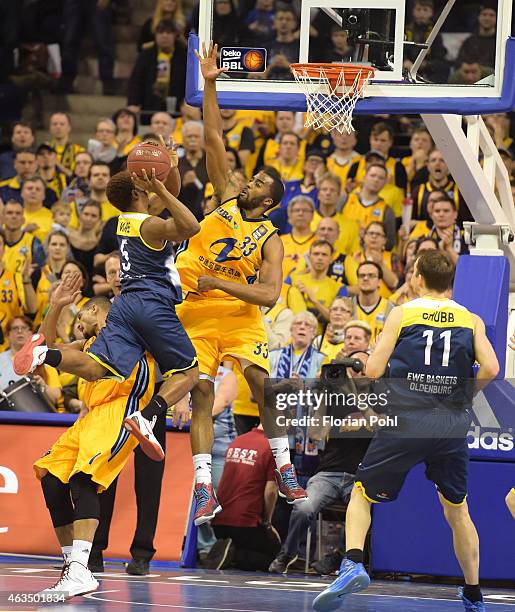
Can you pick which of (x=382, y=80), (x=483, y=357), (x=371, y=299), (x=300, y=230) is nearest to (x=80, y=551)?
(x=483, y=357)

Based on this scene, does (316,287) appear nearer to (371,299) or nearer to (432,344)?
(371,299)

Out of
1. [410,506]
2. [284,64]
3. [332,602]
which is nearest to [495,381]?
[410,506]

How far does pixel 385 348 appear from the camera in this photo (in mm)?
8266

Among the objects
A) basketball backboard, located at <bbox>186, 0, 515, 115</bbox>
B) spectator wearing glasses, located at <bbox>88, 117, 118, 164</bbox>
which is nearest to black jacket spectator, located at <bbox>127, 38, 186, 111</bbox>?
spectator wearing glasses, located at <bbox>88, 117, 118, 164</bbox>

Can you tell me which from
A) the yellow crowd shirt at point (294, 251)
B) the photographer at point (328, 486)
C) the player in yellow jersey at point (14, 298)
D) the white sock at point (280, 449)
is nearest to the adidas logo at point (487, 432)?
the photographer at point (328, 486)

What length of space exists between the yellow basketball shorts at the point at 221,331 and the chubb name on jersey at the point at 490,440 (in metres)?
2.20

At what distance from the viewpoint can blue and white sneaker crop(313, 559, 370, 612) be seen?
7.89 metres

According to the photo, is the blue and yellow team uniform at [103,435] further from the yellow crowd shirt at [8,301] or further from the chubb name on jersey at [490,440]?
the yellow crowd shirt at [8,301]

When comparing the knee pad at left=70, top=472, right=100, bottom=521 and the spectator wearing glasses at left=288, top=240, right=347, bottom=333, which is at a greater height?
the spectator wearing glasses at left=288, top=240, right=347, bottom=333

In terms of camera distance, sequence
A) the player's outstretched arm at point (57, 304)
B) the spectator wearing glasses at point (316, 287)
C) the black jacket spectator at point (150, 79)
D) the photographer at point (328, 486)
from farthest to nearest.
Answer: the black jacket spectator at point (150, 79), the spectator wearing glasses at point (316, 287), the photographer at point (328, 486), the player's outstretched arm at point (57, 304)

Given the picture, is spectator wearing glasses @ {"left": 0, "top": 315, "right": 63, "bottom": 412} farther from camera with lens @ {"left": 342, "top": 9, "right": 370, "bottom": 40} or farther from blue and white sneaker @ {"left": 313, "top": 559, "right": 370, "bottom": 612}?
blue and white sneaker @ {"left": 313, "top": 559, "right": 370, "bottom": 612}

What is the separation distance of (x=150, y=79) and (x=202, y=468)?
32.9ft

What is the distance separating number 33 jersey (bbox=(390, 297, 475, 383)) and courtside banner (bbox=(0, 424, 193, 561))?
136 inches

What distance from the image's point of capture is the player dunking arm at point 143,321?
8.28 meters
